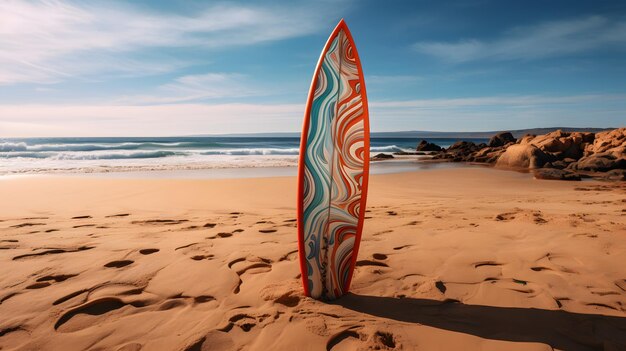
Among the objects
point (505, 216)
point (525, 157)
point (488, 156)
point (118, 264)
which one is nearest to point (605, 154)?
point (525, 157)

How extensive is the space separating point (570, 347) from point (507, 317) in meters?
0.37

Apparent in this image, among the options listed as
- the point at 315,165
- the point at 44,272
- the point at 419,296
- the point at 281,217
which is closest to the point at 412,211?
the point at 281,217

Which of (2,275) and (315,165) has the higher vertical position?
(315,165)

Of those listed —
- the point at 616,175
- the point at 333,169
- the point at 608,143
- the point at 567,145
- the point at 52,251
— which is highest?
the point at 333,169

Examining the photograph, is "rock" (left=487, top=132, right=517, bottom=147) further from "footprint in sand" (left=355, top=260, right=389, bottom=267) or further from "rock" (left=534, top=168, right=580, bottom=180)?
"footprint in sand" (left=355, top=260, right=389, bottom=267)

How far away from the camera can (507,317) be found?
2322mm

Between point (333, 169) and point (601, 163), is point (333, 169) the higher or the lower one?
the higher one

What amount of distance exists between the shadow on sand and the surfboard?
30cm

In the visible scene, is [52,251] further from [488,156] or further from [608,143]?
[608,143]

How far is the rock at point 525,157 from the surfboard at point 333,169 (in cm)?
1436

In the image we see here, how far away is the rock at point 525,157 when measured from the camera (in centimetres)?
1433

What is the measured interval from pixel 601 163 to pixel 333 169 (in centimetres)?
1406

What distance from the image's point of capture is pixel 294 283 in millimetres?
2838

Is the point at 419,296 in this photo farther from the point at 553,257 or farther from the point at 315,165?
the point at 553,257
